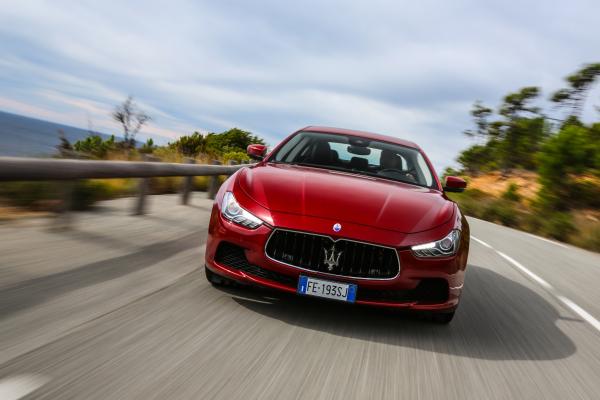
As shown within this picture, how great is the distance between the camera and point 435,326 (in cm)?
406

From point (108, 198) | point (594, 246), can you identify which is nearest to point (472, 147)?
point (594, 246)

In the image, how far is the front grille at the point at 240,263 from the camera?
3.65 metres

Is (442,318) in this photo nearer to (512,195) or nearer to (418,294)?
(418,294)

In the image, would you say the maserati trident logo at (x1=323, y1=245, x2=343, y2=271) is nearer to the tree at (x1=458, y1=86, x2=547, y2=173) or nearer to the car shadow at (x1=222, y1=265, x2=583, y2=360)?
the car shadow at (x1=222, y1=265, x2=583, y2=360)

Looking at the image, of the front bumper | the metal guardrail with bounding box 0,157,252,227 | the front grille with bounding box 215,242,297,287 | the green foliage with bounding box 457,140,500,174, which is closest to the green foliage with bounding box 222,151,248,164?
the metal guardrail with bounding box 0,157,252,227

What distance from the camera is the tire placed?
397 cm

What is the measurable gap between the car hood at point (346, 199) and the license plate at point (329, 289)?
422 mm

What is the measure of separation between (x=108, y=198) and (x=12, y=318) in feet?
16.7

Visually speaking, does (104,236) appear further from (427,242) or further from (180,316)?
(427,242)

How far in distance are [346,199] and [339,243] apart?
0.50 meters

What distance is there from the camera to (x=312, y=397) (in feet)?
8.54

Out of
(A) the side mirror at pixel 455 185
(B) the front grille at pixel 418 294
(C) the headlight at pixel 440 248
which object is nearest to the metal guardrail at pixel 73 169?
(B) the front grille at pixel 418 294

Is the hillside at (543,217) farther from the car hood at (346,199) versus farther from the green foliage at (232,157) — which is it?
the car hood at (346,199)

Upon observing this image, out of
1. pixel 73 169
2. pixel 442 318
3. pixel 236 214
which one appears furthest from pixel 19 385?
pixel 73 169
